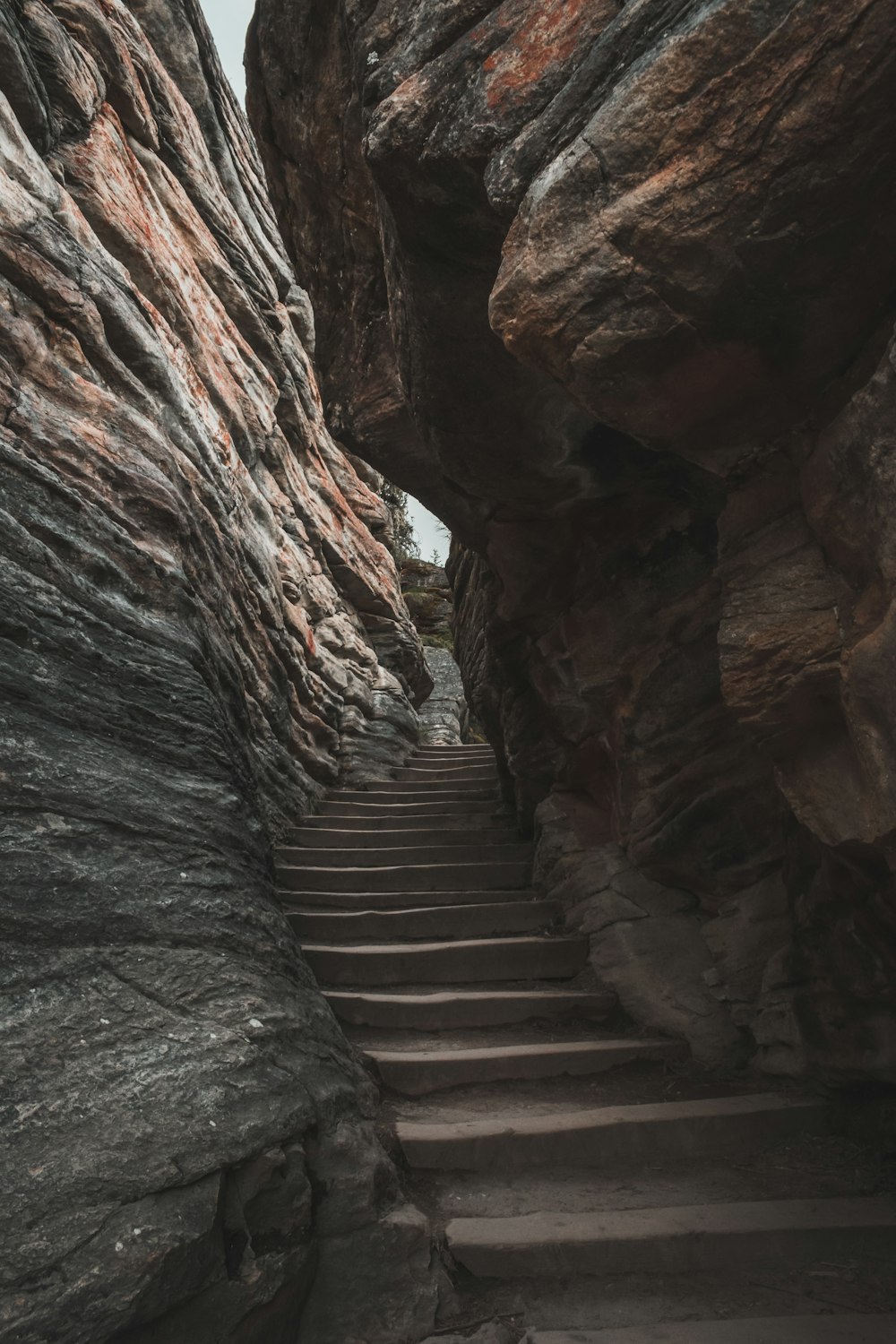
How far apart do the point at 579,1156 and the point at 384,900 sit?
269cm

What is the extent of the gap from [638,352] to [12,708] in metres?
2.99

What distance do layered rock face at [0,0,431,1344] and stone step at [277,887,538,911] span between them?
4.00ft

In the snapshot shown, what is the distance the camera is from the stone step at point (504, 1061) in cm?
453

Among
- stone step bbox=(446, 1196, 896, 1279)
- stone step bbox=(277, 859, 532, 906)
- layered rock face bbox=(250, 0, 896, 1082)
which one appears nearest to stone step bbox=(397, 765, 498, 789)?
stone step bbox=(277, 859, 532, 906)

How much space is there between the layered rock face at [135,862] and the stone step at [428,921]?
1325 mm

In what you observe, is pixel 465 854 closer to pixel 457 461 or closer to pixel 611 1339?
pixel 457 461

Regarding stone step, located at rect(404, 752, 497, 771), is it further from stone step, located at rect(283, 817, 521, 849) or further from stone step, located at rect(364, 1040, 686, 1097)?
stone step, located at rect(364, 1040, 686, 1097)

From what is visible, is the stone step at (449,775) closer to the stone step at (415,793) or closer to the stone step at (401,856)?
the stone step at (415,793)

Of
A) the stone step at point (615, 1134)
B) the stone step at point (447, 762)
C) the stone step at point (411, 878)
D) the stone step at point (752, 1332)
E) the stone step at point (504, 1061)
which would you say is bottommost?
the stone step at point (752, 1332)

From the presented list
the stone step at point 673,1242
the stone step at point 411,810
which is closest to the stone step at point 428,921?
the stone step at point 411,810

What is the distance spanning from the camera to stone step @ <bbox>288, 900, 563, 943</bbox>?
6027 mm

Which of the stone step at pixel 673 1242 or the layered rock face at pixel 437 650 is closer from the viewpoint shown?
the stone step at pixel 673 1242

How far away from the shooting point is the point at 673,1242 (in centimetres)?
353

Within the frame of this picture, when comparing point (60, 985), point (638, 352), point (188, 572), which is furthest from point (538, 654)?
point (60, 985)
